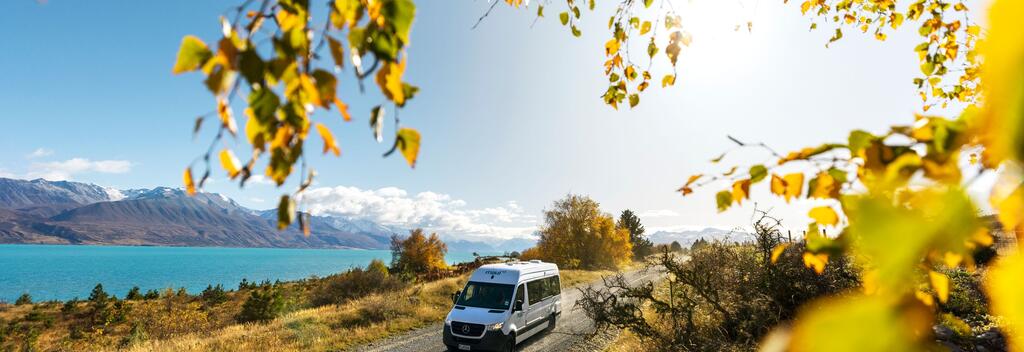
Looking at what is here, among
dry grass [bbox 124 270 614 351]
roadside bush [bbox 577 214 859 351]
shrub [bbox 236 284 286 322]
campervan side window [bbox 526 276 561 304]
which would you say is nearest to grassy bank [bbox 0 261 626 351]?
dry grass [bbox 124 270 614 351]

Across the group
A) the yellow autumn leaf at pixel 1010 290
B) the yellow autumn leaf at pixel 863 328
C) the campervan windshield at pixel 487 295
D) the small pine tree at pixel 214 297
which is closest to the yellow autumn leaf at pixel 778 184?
the yellow autumn leaf at pixel 863 328

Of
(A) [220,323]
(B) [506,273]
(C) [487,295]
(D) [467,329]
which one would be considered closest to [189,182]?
(D) [467,329]

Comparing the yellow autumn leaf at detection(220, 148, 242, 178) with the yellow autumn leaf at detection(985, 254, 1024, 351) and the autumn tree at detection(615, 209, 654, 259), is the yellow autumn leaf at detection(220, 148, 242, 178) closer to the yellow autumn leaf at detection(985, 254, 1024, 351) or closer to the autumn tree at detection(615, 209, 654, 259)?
the yellow autumn leaf at detection(985, 254, 1024, 351)

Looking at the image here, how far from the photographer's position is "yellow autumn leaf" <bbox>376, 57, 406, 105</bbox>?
3.91ft

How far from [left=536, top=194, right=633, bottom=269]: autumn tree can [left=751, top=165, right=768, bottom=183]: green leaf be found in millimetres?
44094

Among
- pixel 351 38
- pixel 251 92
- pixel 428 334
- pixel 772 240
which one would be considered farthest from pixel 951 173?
pixel 428 334

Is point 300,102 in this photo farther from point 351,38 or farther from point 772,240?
point 772,240

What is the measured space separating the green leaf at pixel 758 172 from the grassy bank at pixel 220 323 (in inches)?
546

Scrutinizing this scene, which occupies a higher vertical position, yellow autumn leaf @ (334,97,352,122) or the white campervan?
yellow autumn leaf @ (334,97,352,122)

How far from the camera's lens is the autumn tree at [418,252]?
3988 centimetres

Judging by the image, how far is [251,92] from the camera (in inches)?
43.5

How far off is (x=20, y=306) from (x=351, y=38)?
51.9m

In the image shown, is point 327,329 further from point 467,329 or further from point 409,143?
point 409,143

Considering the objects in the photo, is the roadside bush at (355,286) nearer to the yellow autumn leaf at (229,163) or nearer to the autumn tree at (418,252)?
the autumn tree at (418,252)
